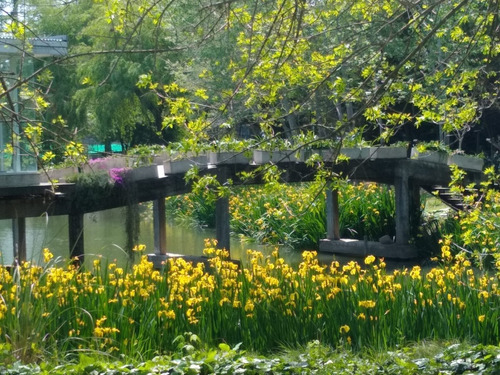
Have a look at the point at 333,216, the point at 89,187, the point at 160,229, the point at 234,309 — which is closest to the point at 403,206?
the point at 333,216

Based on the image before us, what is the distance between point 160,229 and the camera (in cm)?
1755

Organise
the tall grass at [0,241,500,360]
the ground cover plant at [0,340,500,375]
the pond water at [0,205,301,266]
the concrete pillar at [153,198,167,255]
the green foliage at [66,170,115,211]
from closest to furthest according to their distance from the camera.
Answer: the ground cover plant at [0,340,500,375], the tall grass at [0,241,500,360], the green foliage at [66,170,115,211], the concrete pillar at [153,198,167,255], the pond water at [0,205,301,266]

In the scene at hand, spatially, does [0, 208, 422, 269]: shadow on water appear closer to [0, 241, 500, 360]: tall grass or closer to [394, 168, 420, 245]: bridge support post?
[394, 168, 420, 245]: bridge support post

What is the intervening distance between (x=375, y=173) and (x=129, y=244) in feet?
19.9

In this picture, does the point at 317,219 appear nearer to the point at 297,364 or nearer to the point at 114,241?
the point at 114,241

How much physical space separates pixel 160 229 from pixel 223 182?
128 inches

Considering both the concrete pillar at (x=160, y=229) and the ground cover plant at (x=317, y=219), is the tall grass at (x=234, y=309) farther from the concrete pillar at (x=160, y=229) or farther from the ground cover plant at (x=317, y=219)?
the ground cover plant at (x=317, y=219)

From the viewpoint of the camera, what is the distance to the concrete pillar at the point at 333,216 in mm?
19719

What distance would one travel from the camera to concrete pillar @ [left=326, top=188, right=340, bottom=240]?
1972 centimetres

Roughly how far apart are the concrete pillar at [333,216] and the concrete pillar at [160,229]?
4.12 m

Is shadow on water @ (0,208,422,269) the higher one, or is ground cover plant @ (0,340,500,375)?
shadow on water @ (0,208,422,269)

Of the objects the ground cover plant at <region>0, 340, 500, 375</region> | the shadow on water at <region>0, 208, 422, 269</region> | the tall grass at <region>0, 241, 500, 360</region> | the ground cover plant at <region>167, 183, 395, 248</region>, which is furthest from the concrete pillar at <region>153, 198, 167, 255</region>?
the ground cover plant at <region>0, 340, 500, 375</region>

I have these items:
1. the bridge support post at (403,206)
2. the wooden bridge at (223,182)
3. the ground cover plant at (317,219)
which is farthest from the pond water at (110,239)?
the bridge support post at (403,206)

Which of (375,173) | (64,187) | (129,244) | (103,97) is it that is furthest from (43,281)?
(103,97)
